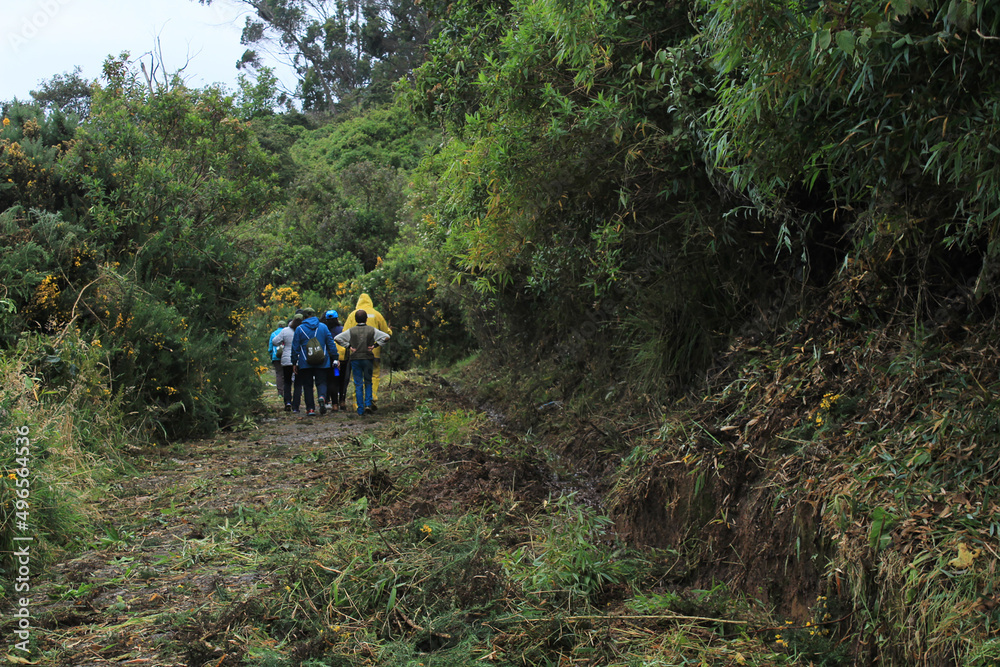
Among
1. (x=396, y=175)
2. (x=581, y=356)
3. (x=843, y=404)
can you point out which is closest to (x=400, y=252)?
(x=396, y=175)

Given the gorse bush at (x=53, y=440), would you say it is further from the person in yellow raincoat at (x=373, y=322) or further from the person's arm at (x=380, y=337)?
the person in yellow raincoat at (x=373, y=322)

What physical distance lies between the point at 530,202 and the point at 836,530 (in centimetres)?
431

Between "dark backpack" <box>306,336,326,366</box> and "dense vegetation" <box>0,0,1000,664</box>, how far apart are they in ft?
3.03

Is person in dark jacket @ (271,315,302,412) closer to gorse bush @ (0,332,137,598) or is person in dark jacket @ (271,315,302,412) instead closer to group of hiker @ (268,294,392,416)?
group of hiker @ (268,294,392,416)

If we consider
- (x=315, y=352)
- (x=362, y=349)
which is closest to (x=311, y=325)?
(x=315, y=352)

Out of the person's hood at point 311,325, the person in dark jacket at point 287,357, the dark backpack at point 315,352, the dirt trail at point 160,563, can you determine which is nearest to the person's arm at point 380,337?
the dark backpack at point 315,352

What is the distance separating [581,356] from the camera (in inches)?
404

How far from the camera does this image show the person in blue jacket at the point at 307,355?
1284 cm

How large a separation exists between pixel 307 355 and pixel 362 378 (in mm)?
962

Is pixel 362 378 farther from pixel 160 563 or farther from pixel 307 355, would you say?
pixel 160 563

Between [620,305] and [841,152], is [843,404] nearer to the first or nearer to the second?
[841,152]

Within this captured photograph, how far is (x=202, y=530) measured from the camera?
6.21 meters

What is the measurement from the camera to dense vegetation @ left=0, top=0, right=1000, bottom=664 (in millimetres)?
3588

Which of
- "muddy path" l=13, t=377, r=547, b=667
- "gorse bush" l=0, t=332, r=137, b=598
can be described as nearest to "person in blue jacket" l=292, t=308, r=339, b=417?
Result: "muddy path" l=13, t=377, r=547, b=667
